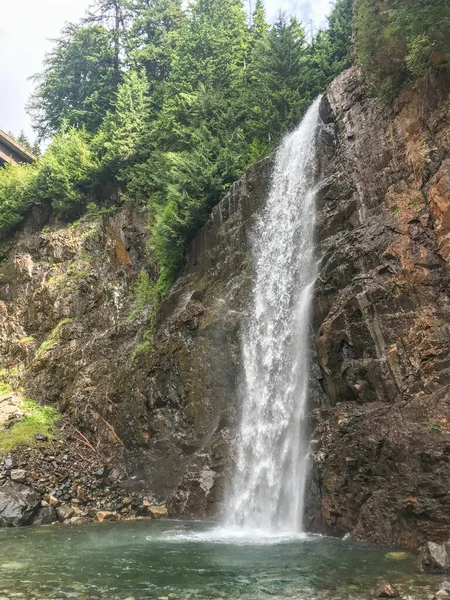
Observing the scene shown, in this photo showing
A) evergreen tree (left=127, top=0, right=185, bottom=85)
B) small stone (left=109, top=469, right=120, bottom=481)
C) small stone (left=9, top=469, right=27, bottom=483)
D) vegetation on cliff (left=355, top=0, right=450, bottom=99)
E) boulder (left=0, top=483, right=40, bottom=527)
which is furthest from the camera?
evergreen tree (left=127, top=0, right=185, bottom=85)

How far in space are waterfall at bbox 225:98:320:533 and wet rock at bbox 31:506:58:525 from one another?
545 cm

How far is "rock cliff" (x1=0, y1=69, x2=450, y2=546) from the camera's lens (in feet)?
35.0

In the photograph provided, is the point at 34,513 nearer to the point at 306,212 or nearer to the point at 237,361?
the point at 237,361

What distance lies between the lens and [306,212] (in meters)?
16.1

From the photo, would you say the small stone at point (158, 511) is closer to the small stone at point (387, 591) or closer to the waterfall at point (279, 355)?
the waterfall at point (279, 355)

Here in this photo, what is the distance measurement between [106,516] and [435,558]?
1046 centimetres

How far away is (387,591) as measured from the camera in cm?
664

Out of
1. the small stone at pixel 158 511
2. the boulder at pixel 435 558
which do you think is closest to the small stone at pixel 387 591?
the boulder at pixel 435 558

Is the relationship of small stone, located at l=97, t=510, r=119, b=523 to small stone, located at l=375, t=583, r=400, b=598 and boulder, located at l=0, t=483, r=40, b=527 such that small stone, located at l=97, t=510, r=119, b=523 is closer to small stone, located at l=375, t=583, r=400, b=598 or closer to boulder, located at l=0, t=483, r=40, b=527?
boulder, located at l=0, t=483, r=40, b=527

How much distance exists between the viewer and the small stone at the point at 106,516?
15.1m

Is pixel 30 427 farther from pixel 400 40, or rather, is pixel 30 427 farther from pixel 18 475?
pixel 400 40

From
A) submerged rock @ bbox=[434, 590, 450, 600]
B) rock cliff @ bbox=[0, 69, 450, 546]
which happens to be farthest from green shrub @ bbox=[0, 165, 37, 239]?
submerged rock @ bbox=[434, 590, 450, 600]

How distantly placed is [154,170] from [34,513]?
54.0 ft

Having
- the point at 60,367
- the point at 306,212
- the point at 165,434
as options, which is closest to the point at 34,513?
the point at 165,434
